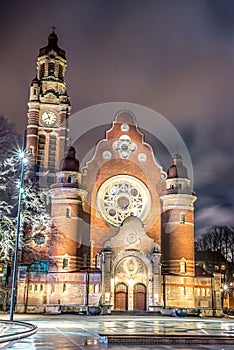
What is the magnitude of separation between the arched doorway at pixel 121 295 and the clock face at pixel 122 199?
8.17 meters

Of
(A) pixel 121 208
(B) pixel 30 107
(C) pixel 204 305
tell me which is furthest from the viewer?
(B) pixel 30 107

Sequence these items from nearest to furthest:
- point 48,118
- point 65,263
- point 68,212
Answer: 1. point 65,263
2. point 68,212
3. point 48,118

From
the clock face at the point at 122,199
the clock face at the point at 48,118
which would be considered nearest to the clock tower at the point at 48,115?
the clock face at the point at 48,118

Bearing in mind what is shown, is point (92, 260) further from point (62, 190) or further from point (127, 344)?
point (127, 344)

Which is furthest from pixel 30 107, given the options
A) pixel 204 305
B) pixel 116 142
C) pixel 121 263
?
pixel 204 305

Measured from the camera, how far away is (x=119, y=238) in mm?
50344

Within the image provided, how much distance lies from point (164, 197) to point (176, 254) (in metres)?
6.77

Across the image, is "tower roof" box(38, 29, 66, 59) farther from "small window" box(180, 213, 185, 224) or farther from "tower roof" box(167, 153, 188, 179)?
"small window" box(180, 213, 185, 224)

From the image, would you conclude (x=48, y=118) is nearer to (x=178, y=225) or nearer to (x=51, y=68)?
(x=51, y=68)

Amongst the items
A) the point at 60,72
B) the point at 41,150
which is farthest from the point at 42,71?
the point at 41,150

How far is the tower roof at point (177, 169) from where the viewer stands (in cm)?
5612

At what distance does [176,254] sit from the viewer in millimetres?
53281

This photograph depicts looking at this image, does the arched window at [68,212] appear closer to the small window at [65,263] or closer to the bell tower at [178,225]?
the small window at [65,263]

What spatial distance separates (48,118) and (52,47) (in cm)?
1213
